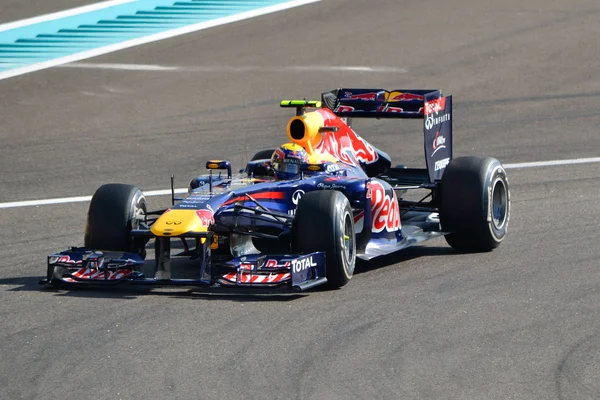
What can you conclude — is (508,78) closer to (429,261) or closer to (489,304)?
(429,261)

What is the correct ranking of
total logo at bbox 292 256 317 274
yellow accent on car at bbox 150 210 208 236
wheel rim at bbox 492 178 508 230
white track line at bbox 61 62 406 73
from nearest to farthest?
total logo at bbox 292 256 317 274
yellow accent on car at bbox 150 210 208 236
wheel rim at bbox 492 178 508 230
white track line at bbox 61 62 406 73

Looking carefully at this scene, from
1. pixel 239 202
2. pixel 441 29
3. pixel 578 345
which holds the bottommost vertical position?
pixel 578 345

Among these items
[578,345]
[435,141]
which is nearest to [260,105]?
[435,141]

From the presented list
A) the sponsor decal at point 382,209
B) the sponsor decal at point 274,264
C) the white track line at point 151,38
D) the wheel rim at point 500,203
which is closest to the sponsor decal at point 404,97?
the wheel rim at point 500,203

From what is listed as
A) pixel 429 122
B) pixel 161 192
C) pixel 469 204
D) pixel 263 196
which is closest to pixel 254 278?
pixel 263 196

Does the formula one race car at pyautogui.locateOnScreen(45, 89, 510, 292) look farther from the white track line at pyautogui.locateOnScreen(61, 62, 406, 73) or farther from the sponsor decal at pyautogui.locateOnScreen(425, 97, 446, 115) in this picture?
the white track line at pyautogui.locateOnScreen(61, 62, 406, 73)

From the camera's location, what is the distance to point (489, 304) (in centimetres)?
953

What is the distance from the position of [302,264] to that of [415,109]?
3.46 meters

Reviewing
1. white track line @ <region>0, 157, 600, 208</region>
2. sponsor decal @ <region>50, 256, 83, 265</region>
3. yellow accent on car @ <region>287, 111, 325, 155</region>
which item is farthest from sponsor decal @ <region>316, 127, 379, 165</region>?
white track line @ <region>0, 157, 600, 208</region>

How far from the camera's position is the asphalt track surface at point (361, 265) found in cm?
776

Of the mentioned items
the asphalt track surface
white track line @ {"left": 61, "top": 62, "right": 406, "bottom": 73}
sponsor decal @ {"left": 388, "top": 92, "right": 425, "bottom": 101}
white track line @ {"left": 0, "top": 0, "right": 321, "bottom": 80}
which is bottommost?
the asphalt track surface

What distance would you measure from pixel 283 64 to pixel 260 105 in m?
2.40

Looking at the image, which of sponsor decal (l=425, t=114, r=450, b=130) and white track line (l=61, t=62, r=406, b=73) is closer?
sponsor decal (l=425, t=114, r=450, b=130)

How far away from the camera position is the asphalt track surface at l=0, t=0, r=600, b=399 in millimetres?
7762
